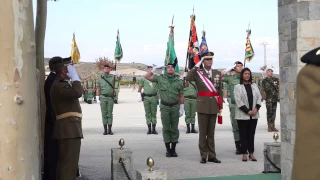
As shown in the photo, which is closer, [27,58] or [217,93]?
[27,58]

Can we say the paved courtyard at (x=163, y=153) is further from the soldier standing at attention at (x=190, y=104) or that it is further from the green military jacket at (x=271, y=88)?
the green military jacket at (x=271, y=88)

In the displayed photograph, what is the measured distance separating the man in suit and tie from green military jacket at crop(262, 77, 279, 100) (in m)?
4.47

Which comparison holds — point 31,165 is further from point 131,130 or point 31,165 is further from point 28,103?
point 131,130

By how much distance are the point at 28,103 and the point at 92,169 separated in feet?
14.6

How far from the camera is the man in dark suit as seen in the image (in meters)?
6.08

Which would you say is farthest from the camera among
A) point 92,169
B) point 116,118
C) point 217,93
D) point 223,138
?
point 116,118

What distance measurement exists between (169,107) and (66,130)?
12.4 feet

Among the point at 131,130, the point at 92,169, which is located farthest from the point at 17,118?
the point at 131,130

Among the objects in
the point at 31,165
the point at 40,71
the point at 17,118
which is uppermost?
the point at 40,71

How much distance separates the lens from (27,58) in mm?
3732

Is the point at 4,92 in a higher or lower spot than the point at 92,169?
higher

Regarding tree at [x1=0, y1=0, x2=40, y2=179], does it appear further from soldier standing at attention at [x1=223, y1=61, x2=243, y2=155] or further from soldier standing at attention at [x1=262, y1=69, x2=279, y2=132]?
soldier standing at attention at [x1=262, y1=69, x2=279, y2=132]

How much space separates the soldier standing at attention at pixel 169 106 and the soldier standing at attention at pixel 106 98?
3847mm

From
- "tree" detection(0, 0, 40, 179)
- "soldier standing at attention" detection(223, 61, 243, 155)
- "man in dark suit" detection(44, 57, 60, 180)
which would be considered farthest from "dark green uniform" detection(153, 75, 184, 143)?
"tree" detection(0, 0, 40, 179)
